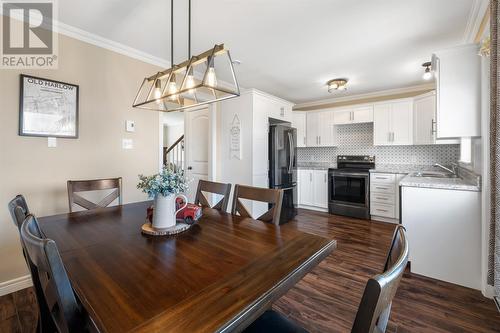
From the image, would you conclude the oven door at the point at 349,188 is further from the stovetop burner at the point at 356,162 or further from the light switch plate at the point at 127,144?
the light switch plate at the point at 127,144

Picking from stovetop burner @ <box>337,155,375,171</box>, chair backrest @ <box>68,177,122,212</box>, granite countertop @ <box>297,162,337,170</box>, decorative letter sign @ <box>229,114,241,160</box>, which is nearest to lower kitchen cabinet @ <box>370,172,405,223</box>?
stovetop burner @ <box>337,155,375,171</box>

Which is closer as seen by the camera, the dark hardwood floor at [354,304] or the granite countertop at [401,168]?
the dark hardwood floor at [354,304]

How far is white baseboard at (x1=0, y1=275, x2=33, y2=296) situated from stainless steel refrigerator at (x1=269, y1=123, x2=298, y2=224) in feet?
10.2

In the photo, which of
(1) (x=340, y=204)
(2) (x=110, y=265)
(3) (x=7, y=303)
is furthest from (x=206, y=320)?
(1) (x=340, y=204)

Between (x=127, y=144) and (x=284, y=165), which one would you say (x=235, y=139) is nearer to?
(x=284, y=165)

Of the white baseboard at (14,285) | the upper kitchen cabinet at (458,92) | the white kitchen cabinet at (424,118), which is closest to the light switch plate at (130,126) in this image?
the white baseboard at (14,285)

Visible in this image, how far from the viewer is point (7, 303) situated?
1871mm

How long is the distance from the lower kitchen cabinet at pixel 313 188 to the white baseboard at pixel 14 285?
14.6 ft

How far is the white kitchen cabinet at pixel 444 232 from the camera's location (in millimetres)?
2061

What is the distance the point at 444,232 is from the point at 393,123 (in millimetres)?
2720

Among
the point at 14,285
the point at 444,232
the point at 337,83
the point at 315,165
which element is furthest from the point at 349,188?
the point at 14,285

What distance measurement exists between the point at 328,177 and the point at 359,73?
2023 mm

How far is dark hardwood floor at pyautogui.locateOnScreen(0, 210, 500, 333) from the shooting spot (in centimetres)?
162

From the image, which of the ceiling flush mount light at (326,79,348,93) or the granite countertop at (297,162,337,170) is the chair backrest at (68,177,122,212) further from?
the granite countertop at (297,162,337,170)
